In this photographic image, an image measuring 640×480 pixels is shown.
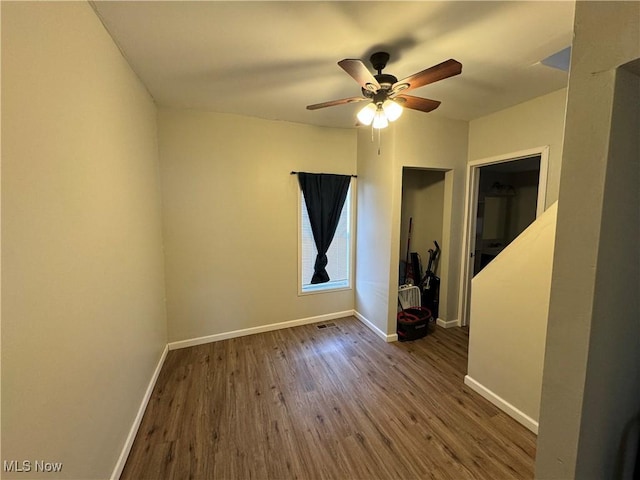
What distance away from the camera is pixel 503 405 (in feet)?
6.54

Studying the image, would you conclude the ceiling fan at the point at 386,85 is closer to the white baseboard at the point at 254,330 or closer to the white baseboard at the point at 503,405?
the white baseboard at the point at 503,405

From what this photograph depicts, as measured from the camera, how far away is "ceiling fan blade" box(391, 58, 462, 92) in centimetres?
144

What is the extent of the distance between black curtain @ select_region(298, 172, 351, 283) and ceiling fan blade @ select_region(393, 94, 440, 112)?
146 centimetres

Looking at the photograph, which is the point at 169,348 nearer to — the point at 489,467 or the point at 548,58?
the point at 489,467

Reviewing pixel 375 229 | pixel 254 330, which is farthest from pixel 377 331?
pixel 254 330

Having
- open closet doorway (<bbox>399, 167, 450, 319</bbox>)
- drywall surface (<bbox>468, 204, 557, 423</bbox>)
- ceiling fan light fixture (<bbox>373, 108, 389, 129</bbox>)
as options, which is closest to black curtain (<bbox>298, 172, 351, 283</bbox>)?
open closet doorway (<bbox>399, 167, 450, 319</bbox>)

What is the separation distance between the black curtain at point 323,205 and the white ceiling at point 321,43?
100cm

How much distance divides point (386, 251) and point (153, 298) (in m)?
2.42

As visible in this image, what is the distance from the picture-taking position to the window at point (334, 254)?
3.39 m

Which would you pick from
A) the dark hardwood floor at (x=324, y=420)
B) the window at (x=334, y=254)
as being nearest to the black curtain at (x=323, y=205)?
the window at (x=334, y=254)

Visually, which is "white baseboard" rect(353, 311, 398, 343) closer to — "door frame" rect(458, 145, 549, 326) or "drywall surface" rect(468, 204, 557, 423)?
"drywall surface" rect(468, 204, 557, 423)

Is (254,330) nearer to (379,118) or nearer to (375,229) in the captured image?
(375,229)

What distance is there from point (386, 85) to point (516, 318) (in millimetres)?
1936

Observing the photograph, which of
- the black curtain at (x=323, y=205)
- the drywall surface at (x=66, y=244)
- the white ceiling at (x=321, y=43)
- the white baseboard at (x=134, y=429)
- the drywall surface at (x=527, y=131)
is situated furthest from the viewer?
the black curtain at (x=323, y=205)
